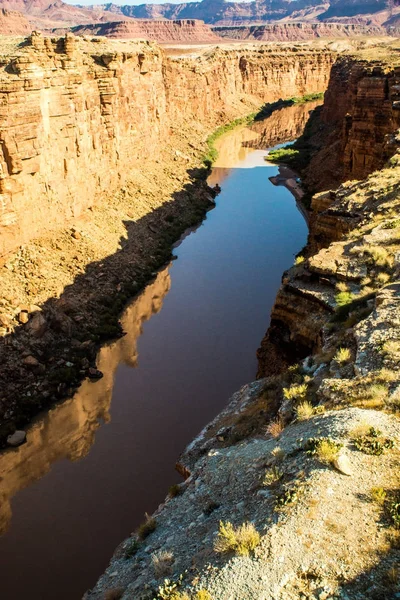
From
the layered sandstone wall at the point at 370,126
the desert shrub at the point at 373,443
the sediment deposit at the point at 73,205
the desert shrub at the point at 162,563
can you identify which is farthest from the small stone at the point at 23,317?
the layered sandstone wall at the point at 370,126

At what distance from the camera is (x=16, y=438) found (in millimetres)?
17500

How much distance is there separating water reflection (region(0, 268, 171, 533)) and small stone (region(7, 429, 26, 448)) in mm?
204

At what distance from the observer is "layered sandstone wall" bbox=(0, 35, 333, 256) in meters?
21.2

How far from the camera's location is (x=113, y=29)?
495ft

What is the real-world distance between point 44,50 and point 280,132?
50505 mm

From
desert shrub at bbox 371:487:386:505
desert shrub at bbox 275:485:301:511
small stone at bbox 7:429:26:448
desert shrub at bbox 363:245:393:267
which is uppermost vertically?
desert shrub at bbox 363:245:393:267

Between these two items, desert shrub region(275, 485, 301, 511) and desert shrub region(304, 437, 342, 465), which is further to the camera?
desert shrub region(304, 437, 342, 465)

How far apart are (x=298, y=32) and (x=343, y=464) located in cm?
19817

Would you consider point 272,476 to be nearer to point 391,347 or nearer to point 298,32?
point 391,347

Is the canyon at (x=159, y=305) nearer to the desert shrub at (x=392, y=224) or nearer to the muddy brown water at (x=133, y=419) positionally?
the desert shrub at (x=392, y=224)

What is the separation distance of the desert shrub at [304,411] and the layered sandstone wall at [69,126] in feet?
51.3

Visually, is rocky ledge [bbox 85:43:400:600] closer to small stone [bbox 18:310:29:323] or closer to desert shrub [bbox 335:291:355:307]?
desert shrub [bbox 335:291:355:307]

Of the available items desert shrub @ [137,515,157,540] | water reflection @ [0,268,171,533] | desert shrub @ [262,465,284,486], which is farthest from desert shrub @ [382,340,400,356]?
water reflection @ [0,268,171,533]

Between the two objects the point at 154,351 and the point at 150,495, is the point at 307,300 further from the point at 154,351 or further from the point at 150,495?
the point at 154,351
